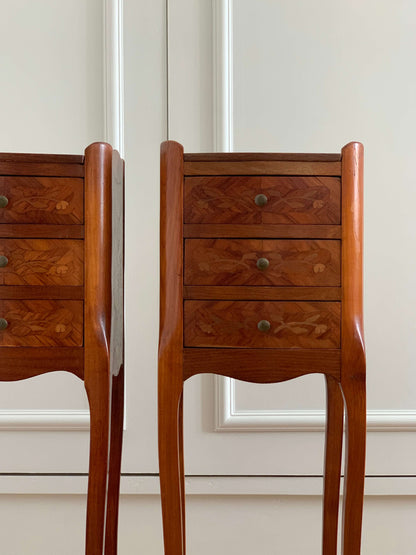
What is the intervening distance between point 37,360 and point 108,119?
67cm

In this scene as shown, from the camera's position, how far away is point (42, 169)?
99 cm

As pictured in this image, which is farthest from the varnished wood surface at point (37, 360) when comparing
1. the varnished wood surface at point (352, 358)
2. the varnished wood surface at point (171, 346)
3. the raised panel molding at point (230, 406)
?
the raised panel molding at point (230, 406)

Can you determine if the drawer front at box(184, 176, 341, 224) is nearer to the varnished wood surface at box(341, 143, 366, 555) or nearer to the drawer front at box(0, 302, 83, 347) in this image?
the varnished wood surface at box(341, 143, 366, 555)

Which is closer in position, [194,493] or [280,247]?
[280,247]

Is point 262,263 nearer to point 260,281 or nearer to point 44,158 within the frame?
point 260,281

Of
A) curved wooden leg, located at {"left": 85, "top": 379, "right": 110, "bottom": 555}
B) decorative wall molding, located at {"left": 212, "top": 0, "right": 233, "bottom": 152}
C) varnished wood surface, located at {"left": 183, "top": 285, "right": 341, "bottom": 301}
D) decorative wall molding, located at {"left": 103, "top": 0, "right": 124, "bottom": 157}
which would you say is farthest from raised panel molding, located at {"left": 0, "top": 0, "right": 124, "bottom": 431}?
varnished wood surface, located at {"left": 183, "top": 285, "right": 341, "bottom": 301}

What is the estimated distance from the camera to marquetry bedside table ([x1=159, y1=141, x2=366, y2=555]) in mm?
979

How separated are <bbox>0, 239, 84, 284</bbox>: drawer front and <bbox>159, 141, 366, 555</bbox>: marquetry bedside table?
14cm

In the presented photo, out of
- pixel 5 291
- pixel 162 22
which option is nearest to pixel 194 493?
pixel 5 291

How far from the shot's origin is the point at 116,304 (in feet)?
3.78

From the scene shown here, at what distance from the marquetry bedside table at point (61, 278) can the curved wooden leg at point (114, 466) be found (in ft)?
0.60

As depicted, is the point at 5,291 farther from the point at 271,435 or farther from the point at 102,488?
the point at 271,435

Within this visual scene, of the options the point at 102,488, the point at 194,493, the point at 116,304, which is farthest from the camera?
the point at 194,493

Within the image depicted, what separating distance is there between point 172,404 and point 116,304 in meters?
0.25
